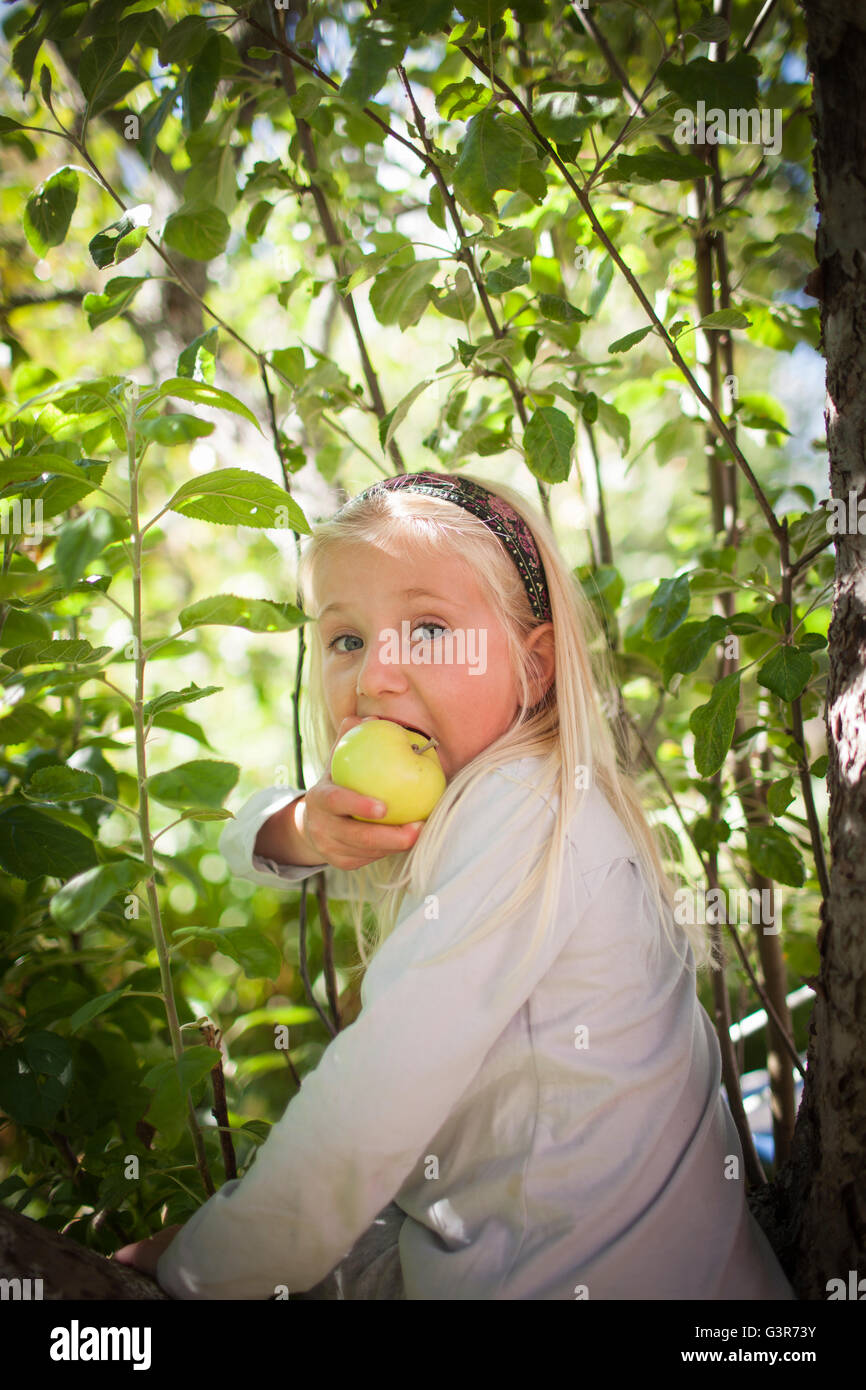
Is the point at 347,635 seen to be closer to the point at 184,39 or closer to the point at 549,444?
the point at 549,444

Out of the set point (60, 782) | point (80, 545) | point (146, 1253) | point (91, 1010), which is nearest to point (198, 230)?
point (80, 545)

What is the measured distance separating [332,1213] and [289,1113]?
0.34 ft

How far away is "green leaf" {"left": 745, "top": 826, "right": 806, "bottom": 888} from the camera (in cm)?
124

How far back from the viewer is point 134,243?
1.01 meters

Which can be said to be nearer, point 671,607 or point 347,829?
point 347,829

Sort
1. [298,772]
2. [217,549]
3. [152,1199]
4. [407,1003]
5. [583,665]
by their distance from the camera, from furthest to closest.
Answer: [217,549] → [298,772] → [583,665] → [152,1199] → [407,1003]

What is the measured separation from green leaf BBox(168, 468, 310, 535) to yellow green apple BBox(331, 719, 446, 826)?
28 centimetres

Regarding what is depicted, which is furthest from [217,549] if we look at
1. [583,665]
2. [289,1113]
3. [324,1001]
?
[289,1113]

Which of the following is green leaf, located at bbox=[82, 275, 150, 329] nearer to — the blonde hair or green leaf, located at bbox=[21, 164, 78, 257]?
green leaf, located at bbox=[21, 164, 78, 257]

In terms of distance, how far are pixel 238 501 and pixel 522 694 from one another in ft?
1.69

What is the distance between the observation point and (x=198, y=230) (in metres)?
1.22

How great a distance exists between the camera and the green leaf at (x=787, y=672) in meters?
1.05

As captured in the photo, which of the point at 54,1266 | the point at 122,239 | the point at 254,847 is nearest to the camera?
the point at 54,1266
